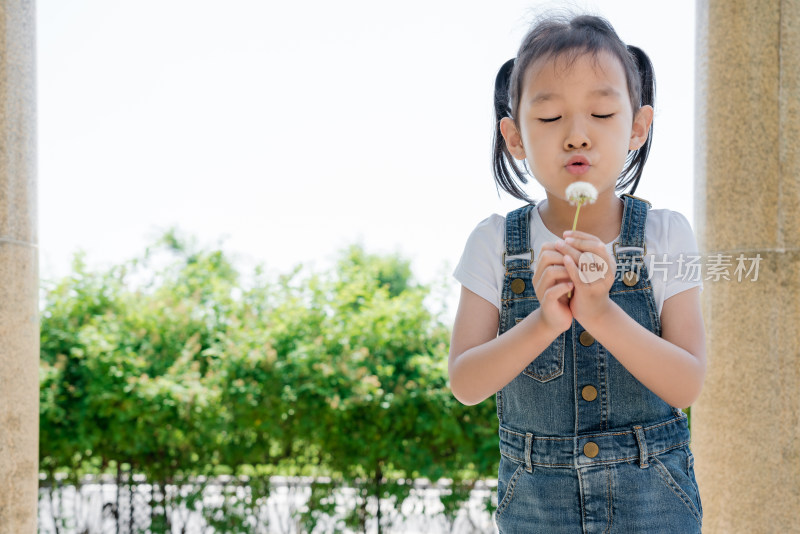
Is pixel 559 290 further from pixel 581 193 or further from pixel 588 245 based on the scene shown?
pixel 581 193

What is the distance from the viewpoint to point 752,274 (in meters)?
2.86

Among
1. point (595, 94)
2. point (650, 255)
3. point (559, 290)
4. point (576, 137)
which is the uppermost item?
point (595, 94)

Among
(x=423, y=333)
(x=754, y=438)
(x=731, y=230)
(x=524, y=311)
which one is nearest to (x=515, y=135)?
(x=524, y=311)

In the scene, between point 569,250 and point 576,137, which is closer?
point 569,250

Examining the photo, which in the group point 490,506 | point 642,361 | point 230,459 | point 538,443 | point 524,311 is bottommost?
point 490,506

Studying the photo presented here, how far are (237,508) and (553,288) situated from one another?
3.54 metres

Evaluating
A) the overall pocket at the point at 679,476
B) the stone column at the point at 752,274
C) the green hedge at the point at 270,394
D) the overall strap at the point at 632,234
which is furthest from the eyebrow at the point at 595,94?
the green hedge at the point at 270,394

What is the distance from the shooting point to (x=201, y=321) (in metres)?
4.79

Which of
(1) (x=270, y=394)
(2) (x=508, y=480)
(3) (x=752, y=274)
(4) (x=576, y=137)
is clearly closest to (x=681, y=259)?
(4) (x=576, y=137)

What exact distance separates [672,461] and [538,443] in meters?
0.29

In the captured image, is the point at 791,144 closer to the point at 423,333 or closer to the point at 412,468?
the point at 423,333

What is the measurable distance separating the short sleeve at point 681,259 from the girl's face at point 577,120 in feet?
0.70

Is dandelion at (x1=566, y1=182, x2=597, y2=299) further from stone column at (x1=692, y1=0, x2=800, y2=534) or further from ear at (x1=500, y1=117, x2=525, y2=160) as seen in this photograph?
stone column at (x1=692, y1=0, x2=800, y2=534)

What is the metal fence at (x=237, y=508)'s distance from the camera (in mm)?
4375
